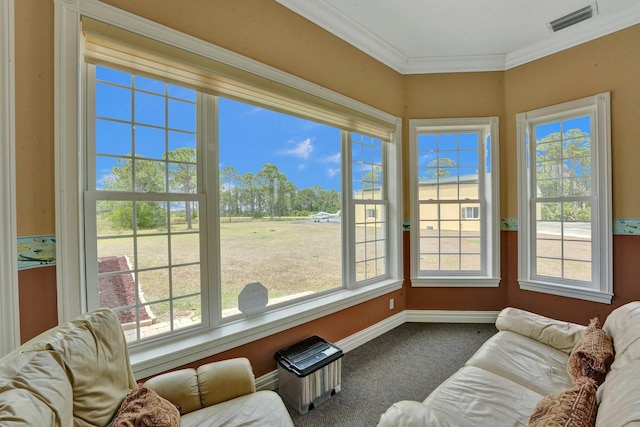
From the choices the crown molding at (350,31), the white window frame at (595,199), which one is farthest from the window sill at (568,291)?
the crown molding at (350,31)

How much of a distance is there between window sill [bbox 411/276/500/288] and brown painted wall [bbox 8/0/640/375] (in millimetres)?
79

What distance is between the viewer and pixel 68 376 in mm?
951

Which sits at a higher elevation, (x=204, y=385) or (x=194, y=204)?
(x=194, y=204)

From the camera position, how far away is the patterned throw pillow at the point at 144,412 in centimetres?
102

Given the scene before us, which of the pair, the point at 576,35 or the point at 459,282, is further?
the point at 459,282

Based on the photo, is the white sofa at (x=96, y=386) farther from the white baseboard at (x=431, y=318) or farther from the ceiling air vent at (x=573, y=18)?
the ceiling air vent at (x=573, y=18)

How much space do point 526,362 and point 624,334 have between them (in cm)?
54

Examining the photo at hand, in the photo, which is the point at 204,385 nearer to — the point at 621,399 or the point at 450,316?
the point at 621,399

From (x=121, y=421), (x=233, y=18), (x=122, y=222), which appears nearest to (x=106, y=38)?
(x=233, y=18)

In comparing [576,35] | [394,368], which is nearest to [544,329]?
[394,368]

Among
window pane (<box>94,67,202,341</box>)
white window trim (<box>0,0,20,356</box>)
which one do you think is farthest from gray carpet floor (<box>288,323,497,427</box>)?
white window trim (<box>0,0,20,356</box>)

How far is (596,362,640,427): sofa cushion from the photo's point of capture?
2.39 feet

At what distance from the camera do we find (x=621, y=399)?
0.84 m

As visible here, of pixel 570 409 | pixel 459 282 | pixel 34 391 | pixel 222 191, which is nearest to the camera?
pixel 34 391
